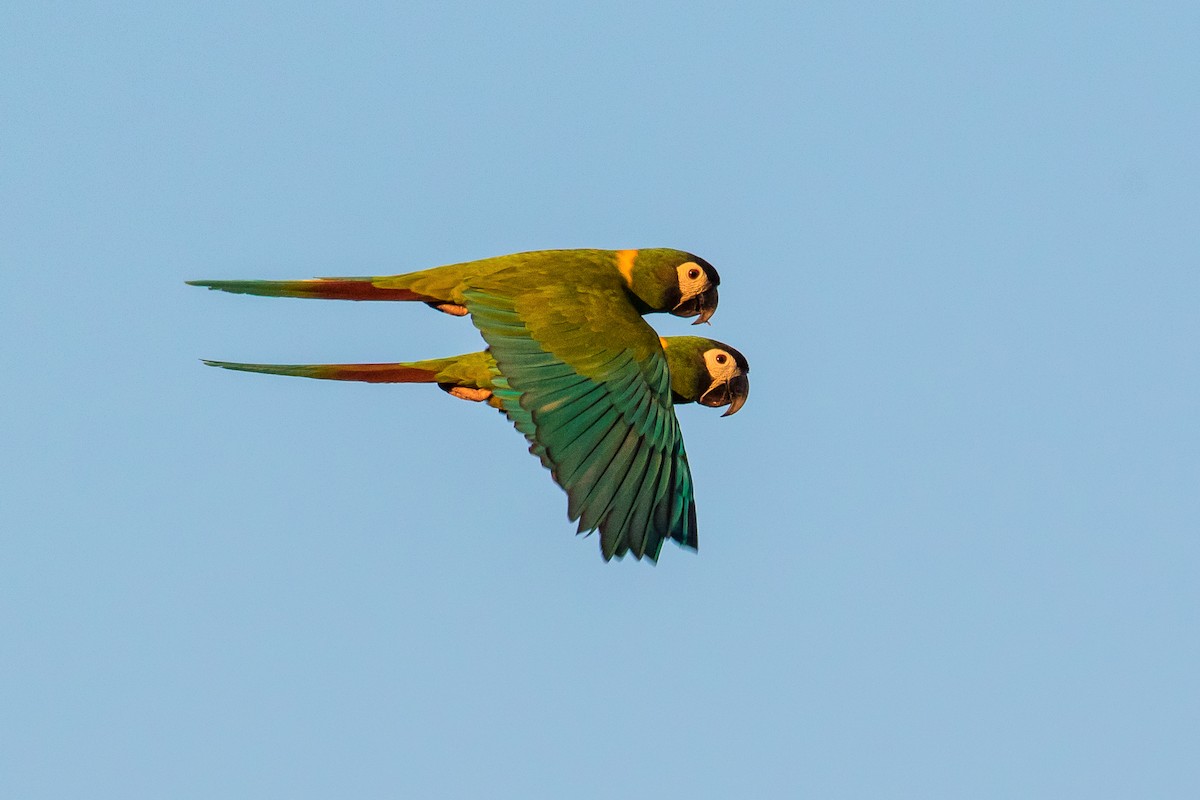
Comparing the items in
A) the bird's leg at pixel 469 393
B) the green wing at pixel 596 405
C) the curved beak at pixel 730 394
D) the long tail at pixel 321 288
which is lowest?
the green wing at pixel 596 405

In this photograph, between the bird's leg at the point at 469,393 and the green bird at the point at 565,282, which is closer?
the green bird at the point at 565,282

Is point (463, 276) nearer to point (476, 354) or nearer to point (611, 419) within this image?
point (476, 354)

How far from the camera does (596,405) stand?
403 inches

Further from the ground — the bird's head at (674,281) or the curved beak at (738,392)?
the bird's head at (674,281)

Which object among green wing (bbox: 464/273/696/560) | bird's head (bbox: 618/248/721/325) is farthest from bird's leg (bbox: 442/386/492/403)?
bird's head (bbox: 618/248/721/325)

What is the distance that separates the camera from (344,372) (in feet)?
37.8

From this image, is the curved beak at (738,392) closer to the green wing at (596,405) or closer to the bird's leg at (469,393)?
the green wing at (596,405)

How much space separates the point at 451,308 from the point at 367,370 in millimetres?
708

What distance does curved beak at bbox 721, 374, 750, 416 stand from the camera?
489 inches

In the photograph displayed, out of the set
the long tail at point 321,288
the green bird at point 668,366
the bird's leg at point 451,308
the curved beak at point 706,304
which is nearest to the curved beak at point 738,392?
the green bird at point 668,366

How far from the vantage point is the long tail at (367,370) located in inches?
448

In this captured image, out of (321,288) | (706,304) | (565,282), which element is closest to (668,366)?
(565,282)

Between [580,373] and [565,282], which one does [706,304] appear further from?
[580,373]

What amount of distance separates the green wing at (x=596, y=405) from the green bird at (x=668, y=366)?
0.01m
